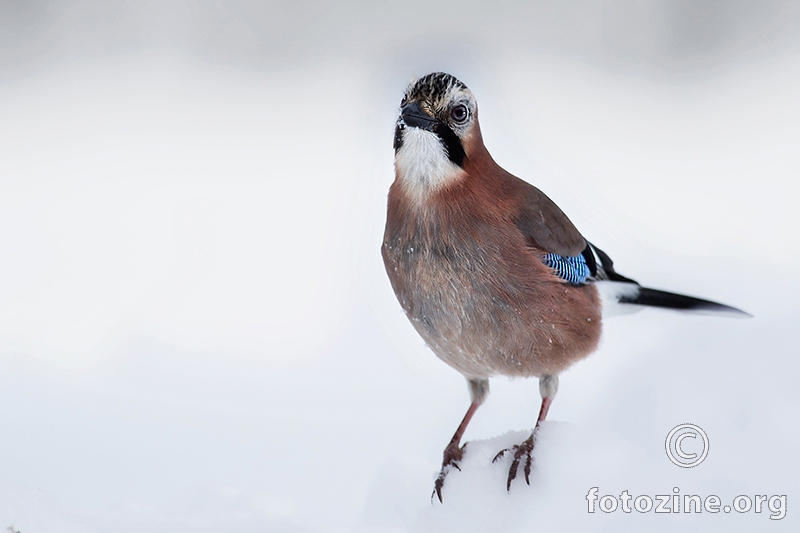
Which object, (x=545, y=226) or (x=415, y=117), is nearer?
(x=415, y=117)

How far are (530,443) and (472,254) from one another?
0.48m

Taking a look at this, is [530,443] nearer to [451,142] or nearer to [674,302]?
[674,302]

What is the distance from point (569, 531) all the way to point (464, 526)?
0.25m

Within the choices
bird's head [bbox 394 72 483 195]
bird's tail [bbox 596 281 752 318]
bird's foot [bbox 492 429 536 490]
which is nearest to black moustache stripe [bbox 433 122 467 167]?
bird's head [bbox 394 72 483 195]

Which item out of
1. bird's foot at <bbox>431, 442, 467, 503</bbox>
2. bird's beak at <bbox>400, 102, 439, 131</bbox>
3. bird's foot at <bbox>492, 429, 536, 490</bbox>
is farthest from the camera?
bird's foot at <bbox>431, 442, 467, 503</bbox>

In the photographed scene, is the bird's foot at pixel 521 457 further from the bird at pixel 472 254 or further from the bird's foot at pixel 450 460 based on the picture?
the bird's foot at pixel 450 460

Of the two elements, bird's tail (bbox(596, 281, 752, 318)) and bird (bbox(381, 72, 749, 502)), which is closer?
bird (bbox(381, 72, 749, 502))

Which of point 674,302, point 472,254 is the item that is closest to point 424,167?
point 472,254

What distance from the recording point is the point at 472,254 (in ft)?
6.31

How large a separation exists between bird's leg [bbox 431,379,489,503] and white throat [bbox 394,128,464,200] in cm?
62

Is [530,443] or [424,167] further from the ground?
[424,167]

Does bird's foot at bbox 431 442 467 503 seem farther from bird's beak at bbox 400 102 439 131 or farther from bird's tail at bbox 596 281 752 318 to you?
bird's beak at bbox 400 102 439 131

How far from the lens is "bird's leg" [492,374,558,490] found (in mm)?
2006

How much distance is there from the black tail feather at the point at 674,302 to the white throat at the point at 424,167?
64 cm
